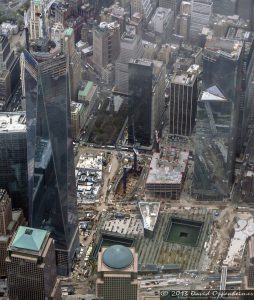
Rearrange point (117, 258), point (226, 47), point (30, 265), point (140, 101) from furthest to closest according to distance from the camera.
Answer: point (140, 101) → point (226, 47) → point (30, 265) → point (117, 258)

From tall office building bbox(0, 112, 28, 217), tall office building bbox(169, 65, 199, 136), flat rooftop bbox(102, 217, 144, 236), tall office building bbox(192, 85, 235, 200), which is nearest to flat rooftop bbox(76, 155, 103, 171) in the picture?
flat rooftop bbox(102, 217, 144, 236)

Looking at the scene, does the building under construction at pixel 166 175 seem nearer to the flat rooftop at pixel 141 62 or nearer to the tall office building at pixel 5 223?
the flat rooftop at pixel 141 62

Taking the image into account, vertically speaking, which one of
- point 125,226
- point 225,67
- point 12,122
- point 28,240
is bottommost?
point 125,226

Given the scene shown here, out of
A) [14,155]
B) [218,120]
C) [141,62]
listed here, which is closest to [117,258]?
[14,155]

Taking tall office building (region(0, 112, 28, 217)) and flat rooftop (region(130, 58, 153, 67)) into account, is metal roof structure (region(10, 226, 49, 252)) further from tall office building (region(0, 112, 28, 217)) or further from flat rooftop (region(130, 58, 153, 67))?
flat rooftop (region(130, 58, 153, 67))

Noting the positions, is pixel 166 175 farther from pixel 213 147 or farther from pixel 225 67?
pixel 225 67

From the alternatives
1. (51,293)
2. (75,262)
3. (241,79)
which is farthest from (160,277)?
(241,79)
